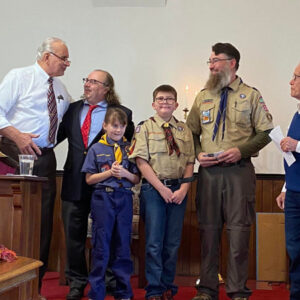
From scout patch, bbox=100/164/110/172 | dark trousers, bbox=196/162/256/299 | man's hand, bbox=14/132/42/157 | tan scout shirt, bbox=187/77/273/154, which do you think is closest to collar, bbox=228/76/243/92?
tan scout shirt, bbox=187/77/273/154

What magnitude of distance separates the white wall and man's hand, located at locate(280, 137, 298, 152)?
1733mm

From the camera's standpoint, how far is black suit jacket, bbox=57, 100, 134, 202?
343 cm

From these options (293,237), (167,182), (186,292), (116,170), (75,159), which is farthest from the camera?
(186,292)

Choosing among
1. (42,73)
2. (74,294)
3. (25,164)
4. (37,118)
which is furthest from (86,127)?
(74,294)

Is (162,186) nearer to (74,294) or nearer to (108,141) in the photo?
(108,141)

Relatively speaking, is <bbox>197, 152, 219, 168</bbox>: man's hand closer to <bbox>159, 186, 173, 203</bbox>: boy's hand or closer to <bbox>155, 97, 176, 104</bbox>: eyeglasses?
<bbox>159, 186, 173, 203</bbox>: boy's hand

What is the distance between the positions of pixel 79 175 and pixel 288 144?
137cm

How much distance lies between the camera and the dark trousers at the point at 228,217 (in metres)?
3.20

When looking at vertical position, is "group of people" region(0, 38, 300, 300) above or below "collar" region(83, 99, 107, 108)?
below

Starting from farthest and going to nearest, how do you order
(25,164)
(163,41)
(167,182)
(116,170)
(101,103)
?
(163,41) → (101,103) → (167,182) → (116,170) → (25,164)

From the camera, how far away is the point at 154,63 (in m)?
5.00

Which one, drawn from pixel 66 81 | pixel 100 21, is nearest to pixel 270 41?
pixel 100 21

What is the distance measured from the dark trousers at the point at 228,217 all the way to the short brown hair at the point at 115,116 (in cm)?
62

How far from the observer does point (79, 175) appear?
11.3 ft
